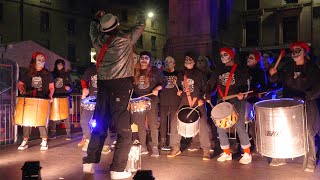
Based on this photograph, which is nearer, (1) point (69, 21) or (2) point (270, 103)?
(2) point (270, 103)

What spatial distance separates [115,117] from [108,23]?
139 cm

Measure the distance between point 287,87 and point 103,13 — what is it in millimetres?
3304

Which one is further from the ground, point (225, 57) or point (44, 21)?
point (44, 21)

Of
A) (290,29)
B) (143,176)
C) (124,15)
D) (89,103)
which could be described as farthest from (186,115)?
(124,15)

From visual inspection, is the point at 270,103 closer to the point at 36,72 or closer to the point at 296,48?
the point at 296,48

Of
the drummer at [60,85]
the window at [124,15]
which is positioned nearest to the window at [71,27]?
the window at [124,15]

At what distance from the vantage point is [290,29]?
40625mm

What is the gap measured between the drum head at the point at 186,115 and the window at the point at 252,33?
119 ft

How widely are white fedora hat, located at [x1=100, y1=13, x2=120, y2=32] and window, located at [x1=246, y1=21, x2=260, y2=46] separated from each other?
38.0 meters

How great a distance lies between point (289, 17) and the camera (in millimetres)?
40562

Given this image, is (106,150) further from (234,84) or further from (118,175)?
(234,84)

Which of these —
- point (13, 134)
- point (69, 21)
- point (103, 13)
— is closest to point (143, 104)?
point (103, 13)

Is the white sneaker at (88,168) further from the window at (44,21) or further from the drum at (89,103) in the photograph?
the window at (44,21)

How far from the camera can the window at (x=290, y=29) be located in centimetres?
4025
